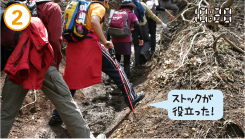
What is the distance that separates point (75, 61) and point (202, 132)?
211cm

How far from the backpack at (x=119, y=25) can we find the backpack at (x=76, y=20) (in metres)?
1.47

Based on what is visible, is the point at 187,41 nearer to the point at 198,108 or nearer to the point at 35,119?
the point at 198,108

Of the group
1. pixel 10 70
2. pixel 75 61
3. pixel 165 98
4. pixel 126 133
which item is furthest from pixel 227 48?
pixel 10 70

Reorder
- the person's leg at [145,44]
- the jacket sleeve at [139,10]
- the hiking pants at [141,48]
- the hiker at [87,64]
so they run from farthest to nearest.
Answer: the person's leg at [145,44] → the hiking pants at [141,48] → the jacket sleeve at [139,10] → the hiker at [87,64]

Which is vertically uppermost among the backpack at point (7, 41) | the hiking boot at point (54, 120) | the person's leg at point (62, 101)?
the backpack at point (7, 41)

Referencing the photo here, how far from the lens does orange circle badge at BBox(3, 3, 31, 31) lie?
2053 mm

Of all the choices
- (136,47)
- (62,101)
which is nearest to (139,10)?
(136,47)

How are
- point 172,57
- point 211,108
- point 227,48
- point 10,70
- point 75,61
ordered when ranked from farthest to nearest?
point 172,57
point 227,48
point 75,61
point 211,108
point 10,70

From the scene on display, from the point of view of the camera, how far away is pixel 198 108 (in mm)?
2980

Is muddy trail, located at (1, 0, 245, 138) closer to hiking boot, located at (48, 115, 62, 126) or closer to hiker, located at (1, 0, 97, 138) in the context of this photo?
hiking boot, located at (48, 115, 62, 126)

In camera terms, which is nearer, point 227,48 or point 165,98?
point 165,98

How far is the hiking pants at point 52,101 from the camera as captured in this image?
220cm

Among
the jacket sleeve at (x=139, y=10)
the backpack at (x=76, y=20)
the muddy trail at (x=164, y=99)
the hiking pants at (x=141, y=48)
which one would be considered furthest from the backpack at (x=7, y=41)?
the hiking pants at (x=141, y=48)

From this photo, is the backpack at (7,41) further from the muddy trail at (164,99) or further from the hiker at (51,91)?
the muddy trail at (164,99)
